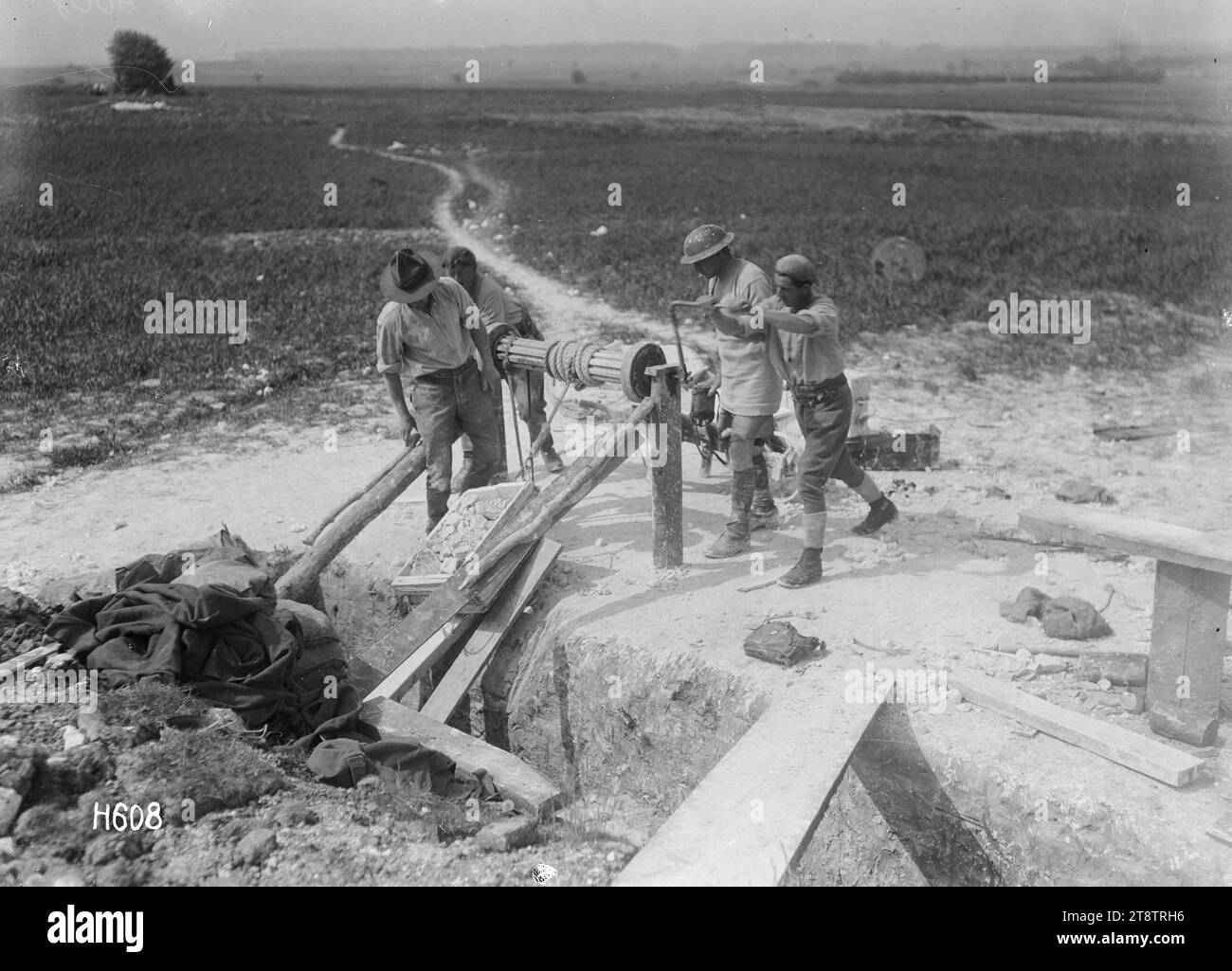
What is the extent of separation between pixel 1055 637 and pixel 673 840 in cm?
256

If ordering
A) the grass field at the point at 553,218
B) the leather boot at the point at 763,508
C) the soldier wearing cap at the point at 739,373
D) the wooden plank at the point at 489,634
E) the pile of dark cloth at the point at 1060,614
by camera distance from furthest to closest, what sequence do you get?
the grass field at the point at 553,218, the leather boot at the point at 763,508, the soldier wearing cap at the point at 739,373, the wooden plank at the point at 489,634, the pile of dark cloth at the point at 1060,614

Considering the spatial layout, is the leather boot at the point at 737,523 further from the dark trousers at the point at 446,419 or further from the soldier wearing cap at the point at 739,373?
the dark trousers at the point at 446,419

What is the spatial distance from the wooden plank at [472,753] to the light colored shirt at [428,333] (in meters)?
2.13

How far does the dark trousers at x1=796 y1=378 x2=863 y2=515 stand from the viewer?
603 centimetres

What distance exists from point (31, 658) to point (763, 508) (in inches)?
164

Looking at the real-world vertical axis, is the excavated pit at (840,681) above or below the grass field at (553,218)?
below

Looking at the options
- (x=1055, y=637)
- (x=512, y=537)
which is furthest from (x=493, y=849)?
(x=1055, y=637)

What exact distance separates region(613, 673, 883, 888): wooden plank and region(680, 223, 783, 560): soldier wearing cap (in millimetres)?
1690

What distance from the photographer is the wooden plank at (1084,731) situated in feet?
13.8

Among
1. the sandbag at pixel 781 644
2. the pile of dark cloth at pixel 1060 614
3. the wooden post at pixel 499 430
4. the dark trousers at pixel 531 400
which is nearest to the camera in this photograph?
the sandbag at pixel 781 644

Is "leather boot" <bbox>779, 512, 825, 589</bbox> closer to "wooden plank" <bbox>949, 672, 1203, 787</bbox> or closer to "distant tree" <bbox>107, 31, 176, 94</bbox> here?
"wooden plank" <bbox>949, 672, 1203, 787</bbox>

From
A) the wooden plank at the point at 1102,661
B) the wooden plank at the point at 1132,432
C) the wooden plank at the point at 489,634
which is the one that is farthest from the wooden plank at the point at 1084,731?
the wooden plank at the point at 1132,432

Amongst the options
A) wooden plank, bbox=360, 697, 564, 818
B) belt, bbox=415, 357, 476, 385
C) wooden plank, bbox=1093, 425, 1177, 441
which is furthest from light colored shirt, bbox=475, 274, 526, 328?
wooden plank, bbox=1093, 425, 1177, 441

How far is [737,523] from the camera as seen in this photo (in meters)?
6.62
